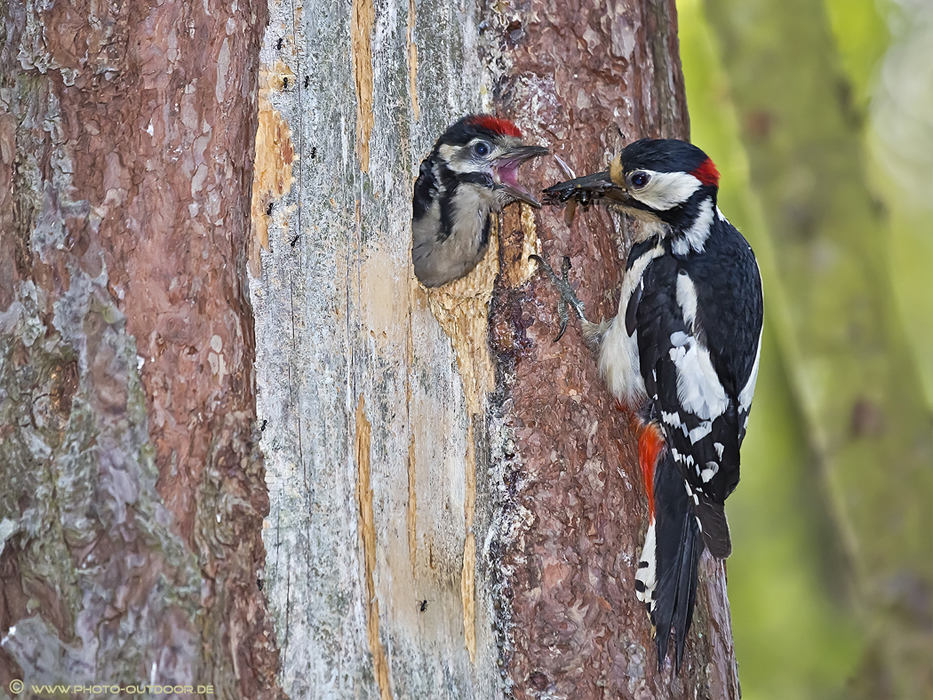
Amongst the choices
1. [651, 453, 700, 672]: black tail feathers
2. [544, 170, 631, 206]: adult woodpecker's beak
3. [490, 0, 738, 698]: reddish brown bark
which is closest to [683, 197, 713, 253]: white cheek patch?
[490, 0, 738, 698]: reddish brown bark

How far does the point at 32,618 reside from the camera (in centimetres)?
169

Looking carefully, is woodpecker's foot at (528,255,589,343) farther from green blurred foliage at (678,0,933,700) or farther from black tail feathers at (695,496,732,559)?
green blurred foliage at (678,0,933,700)

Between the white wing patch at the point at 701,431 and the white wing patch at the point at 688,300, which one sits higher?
the white wing patch at the point at 688,300

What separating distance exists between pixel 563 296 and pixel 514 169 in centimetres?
40

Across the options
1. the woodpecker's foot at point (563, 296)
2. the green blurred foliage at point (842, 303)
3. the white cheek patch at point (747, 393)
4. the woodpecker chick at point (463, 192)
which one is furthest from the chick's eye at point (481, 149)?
the green blurred foliage at point (842, 303)

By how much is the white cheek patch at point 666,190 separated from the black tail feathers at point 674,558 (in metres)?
0.72

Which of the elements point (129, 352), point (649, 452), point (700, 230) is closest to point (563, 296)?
point (649, 452)

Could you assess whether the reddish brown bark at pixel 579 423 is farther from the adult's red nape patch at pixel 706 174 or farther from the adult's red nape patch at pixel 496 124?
the adult's red nape patch at pixel 706 174

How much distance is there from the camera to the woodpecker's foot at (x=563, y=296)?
2289 millimetres

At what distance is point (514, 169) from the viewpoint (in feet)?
8.09

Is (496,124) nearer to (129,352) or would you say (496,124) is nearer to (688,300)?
(688,300)

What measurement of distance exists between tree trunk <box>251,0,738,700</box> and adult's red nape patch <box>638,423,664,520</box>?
67 mm

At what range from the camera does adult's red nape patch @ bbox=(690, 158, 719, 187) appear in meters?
2.65

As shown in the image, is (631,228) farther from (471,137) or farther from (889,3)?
(889,3)
